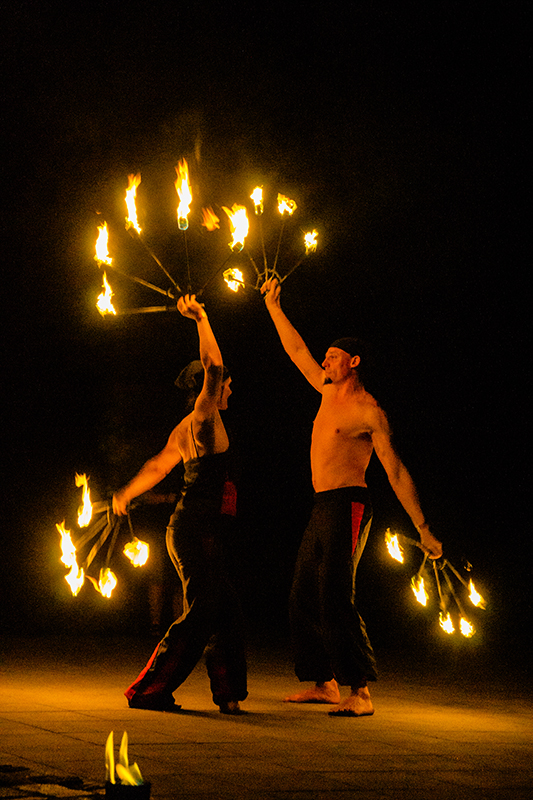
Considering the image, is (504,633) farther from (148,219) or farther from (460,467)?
(148,219)

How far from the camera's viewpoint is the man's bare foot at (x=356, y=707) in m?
5.30

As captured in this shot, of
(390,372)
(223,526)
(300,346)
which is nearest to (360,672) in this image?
(223,526)

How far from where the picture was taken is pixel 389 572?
11.9 metres

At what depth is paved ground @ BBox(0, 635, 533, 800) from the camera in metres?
Result: 3.41

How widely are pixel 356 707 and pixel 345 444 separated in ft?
4.71

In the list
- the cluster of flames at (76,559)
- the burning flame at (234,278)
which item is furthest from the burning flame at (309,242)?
the cluster of flames at (76,559)

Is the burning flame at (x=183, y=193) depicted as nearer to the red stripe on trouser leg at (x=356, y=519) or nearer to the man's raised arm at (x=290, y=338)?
the man's raised arm at (x=290, y=338)

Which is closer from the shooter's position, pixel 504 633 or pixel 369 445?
pixel 369 445

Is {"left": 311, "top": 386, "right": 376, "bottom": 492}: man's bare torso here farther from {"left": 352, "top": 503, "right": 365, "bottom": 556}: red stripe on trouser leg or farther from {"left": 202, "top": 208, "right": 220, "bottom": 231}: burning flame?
{"left": 202, "top": 208, "right": 220, "bottom": 231}: burning flame

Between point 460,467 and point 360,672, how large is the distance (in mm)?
6189

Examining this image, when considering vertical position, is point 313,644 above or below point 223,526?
below

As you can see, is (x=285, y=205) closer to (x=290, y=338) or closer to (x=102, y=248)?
(x=290, y=338)

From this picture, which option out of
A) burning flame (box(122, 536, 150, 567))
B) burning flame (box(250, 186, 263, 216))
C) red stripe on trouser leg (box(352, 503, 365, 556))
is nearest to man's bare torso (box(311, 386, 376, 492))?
red stripe on trouser leg (box(352, 503, 365, 556))

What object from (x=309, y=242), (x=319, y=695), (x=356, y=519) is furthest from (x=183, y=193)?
(x=319, y=695)
